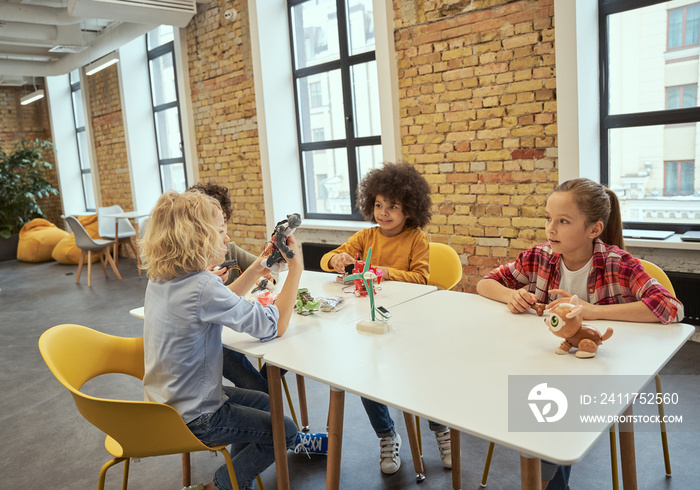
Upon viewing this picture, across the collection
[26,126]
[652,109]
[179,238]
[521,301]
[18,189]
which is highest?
[26,126]

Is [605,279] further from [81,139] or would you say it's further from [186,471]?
[81,139]

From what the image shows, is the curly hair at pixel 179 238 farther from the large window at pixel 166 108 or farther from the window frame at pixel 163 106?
the large window at pixel 166 108

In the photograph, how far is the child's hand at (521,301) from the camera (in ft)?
6.13

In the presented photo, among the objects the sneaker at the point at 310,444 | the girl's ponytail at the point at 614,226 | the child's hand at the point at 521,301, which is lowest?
the sneaker at the point at 310,444

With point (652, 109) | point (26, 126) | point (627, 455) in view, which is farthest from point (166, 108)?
point (627, 455)

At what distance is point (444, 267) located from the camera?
2799 mm

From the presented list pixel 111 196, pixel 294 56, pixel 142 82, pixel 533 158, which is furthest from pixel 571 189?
pixel 111 196

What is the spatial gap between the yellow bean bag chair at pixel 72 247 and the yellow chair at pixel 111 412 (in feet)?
23.4

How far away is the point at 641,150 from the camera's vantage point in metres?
3.71

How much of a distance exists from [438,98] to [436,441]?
8.74 ft

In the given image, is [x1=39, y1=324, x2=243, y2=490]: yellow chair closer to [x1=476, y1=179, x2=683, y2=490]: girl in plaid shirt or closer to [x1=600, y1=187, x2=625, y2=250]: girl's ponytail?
[x1=476, y1=179, x2=683, y2=490]: girl in plaid shirt

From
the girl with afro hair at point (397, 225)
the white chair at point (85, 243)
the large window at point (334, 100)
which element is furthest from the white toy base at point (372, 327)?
the white chair at point (85, 243)

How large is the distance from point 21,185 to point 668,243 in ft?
33.4

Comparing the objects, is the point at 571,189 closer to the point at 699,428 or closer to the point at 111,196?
the point at 699,428
